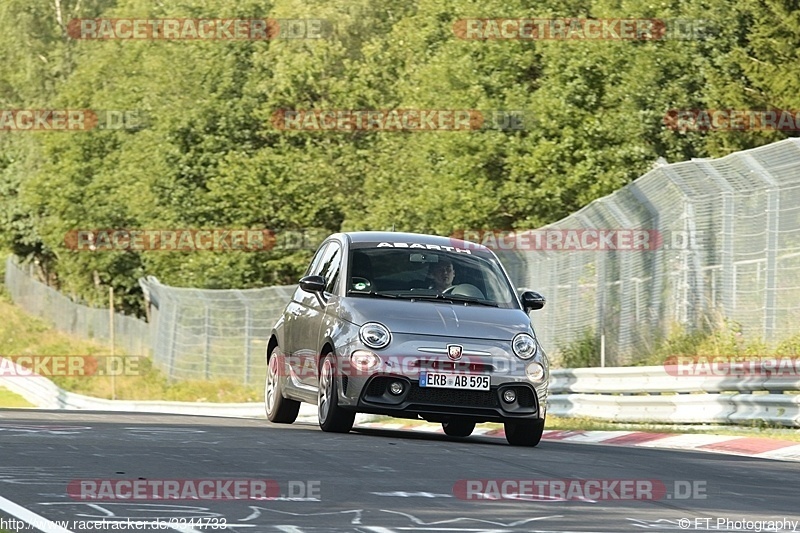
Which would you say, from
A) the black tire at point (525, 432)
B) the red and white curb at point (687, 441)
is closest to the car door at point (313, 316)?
the black tire at point (525, 432)

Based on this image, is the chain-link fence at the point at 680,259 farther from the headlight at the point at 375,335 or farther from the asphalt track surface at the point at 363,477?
the headlight at the point at 375,335

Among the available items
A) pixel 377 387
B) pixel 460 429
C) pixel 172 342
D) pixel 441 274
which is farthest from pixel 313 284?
pixel 172 342

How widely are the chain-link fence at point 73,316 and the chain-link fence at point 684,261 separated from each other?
27468mm

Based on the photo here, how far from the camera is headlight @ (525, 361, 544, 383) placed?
1404 centimetres

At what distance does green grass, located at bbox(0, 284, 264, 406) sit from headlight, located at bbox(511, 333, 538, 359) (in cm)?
2169

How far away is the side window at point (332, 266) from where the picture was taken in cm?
1511

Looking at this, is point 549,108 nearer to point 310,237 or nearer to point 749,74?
point 749,74

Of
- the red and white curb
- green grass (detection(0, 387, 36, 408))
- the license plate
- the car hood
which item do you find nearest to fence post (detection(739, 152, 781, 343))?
the red and white curb

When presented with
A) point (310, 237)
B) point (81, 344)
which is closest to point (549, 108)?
point (310, 237)

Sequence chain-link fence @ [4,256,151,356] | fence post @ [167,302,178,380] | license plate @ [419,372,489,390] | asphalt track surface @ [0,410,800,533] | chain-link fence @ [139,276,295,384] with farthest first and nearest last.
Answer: chain-link fence @ [4,256,151,356]
fence post @ [167,302,178,380]
chain-link fence @ [139,276,295,384]
license plate @ [419,372,489,390]
asphalt track surface @ [0,410,800,533]

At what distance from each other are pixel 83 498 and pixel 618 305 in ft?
48.5

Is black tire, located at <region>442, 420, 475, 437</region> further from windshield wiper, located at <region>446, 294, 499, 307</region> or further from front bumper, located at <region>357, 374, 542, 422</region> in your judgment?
front bumper, located at <region>357, 374, 542, 422</region>

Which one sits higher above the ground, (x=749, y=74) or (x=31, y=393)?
(x=749, y=74)

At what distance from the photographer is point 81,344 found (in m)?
60.9
